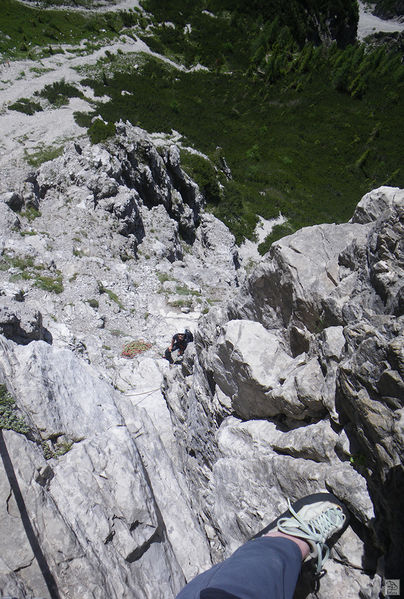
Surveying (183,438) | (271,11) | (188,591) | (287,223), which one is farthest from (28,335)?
(271,11)

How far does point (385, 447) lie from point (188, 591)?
2.86 m

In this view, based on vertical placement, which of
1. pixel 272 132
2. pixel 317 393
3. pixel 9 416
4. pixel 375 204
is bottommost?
pixel 9 416

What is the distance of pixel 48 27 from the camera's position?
141 ft

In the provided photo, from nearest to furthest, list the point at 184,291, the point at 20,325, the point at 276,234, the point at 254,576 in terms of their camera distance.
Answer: the point at 254,576 < the point at 20,325 < the point at 184,291 < the point at 276,234

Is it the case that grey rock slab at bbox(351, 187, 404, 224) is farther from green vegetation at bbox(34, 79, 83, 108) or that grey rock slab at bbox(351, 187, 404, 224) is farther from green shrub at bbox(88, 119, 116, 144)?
green vegetation at bbox(34, 79, 83, 108)

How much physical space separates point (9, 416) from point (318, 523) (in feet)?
17.6

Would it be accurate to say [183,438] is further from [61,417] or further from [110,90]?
[110,90]

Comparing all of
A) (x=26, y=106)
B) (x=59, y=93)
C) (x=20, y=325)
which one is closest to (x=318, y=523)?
(x=20, y=325)

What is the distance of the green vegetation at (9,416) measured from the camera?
578 centimetres

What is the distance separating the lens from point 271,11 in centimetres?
6253

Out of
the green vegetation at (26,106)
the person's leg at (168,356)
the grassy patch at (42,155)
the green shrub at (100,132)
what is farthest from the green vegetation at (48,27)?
the person's leg at (168,356)

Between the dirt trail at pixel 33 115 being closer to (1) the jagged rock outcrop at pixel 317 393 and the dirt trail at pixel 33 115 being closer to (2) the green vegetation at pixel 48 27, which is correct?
(2) the green vegetation at pixel 48 27

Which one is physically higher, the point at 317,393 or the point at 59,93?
the point at 59,93

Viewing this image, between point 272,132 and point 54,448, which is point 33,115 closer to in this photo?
point 272,132
